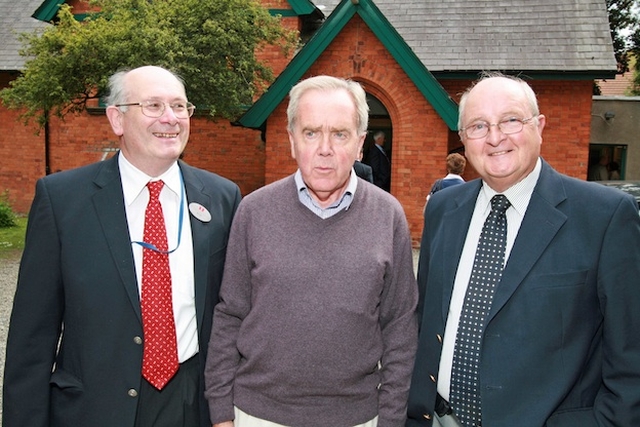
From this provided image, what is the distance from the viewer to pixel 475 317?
7.41 ft

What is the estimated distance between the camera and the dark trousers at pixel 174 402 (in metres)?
2.40

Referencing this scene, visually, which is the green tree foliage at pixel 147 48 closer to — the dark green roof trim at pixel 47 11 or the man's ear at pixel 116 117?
the dark green roof trim at pixel 47 11

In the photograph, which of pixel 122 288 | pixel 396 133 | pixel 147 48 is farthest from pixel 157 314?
pixel 396 133

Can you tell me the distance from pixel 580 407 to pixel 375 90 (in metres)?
10.5

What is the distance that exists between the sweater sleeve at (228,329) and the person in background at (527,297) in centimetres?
82

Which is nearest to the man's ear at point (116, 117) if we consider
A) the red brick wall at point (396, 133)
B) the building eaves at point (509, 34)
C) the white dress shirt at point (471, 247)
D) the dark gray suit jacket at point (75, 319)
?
the dark gray suit jacket at point (75, 319)

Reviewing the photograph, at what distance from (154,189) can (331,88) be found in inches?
37.1

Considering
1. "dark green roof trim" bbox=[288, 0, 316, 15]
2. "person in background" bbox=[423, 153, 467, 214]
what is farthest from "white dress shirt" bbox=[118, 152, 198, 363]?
"dark green roof trim" bbox=[288, 0, 316, 15]

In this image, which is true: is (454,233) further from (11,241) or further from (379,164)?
(11,241)

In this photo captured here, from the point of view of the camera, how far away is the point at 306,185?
2.42m

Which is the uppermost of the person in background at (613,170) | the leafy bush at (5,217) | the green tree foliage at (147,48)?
the green tree foliage at (147,48)

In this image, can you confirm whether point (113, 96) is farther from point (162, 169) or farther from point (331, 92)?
point (331, 92)

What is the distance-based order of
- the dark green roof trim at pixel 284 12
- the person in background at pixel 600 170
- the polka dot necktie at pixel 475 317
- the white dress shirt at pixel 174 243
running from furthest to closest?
the person in background at pixel 600 170
the dark green roof trim at pixel 284 12
the white dress shirt at pixel 174 243
the polka dot necktie at pixel 475 317

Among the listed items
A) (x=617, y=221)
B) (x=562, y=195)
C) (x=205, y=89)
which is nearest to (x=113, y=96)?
(x=562, y=195)
